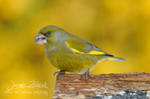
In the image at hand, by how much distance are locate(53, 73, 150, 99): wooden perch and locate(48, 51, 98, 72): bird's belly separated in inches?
15.8

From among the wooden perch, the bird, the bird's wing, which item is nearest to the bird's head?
the bird

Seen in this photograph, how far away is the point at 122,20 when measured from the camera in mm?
4906

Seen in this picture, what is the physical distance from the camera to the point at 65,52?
3.22 meters

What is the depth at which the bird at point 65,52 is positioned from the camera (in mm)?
3193

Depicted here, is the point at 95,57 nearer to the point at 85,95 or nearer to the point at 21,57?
the point at 85,95

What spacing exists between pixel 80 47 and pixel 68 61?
302mm

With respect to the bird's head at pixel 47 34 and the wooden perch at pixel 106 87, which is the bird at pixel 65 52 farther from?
the wooden perch at pixel 106 87

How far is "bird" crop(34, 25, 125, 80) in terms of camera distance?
3.19 metres

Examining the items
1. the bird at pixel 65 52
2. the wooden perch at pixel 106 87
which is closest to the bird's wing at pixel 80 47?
the bird at pixel 65 52

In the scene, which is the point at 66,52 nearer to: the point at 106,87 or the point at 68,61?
the point at 68,61

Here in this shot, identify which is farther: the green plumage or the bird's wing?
the bird's wing

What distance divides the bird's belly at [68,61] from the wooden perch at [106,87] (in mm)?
401

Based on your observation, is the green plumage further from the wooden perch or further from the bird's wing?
the wooden perch

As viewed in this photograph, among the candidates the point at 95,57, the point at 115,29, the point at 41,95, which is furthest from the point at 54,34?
the point at 115,29
